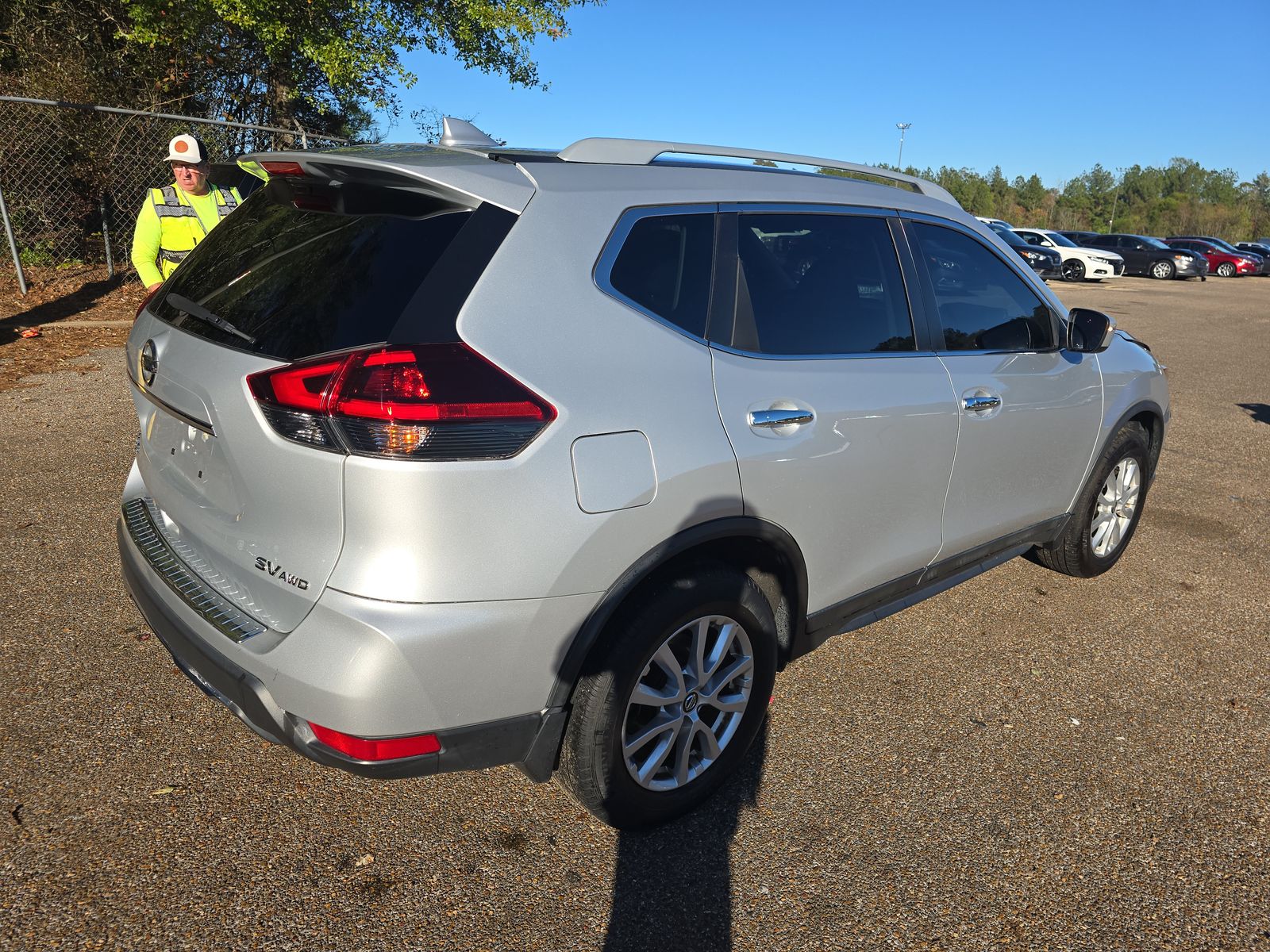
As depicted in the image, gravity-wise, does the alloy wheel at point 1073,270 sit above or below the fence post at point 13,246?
above

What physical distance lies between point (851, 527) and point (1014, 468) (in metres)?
1.05

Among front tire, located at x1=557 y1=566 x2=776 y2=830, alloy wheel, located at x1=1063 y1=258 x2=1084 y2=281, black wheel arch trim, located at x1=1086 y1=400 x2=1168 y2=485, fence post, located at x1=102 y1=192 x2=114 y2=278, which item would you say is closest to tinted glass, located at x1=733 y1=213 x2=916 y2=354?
front tire, located at x1=557 y1=566 x2=776 y2=830

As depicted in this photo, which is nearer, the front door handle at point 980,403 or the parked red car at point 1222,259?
the front door handle at point 980,403

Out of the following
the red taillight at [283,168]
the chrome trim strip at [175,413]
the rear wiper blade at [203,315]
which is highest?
the red taillight at [283,168]

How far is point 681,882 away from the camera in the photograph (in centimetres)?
238

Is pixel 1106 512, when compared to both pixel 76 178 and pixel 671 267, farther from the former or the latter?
pixel 76 178

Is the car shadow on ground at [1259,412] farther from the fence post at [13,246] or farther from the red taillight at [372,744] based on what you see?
the fence post at [13,246]

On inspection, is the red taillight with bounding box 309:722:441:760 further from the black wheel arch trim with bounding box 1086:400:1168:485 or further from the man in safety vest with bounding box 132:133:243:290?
the man in safety vest with bounding box 132:133:243:290

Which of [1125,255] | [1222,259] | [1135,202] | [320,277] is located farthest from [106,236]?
[1135,202]

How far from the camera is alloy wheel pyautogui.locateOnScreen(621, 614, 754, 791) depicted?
7.93 ft

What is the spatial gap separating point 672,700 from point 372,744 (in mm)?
809

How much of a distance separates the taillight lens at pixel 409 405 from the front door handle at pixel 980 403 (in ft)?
6.01

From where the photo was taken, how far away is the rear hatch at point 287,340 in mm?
1975

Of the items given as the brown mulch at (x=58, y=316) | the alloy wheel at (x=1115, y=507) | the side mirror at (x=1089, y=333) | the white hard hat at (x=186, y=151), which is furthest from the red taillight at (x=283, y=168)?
the brown mulch at (x=58, y=316)
